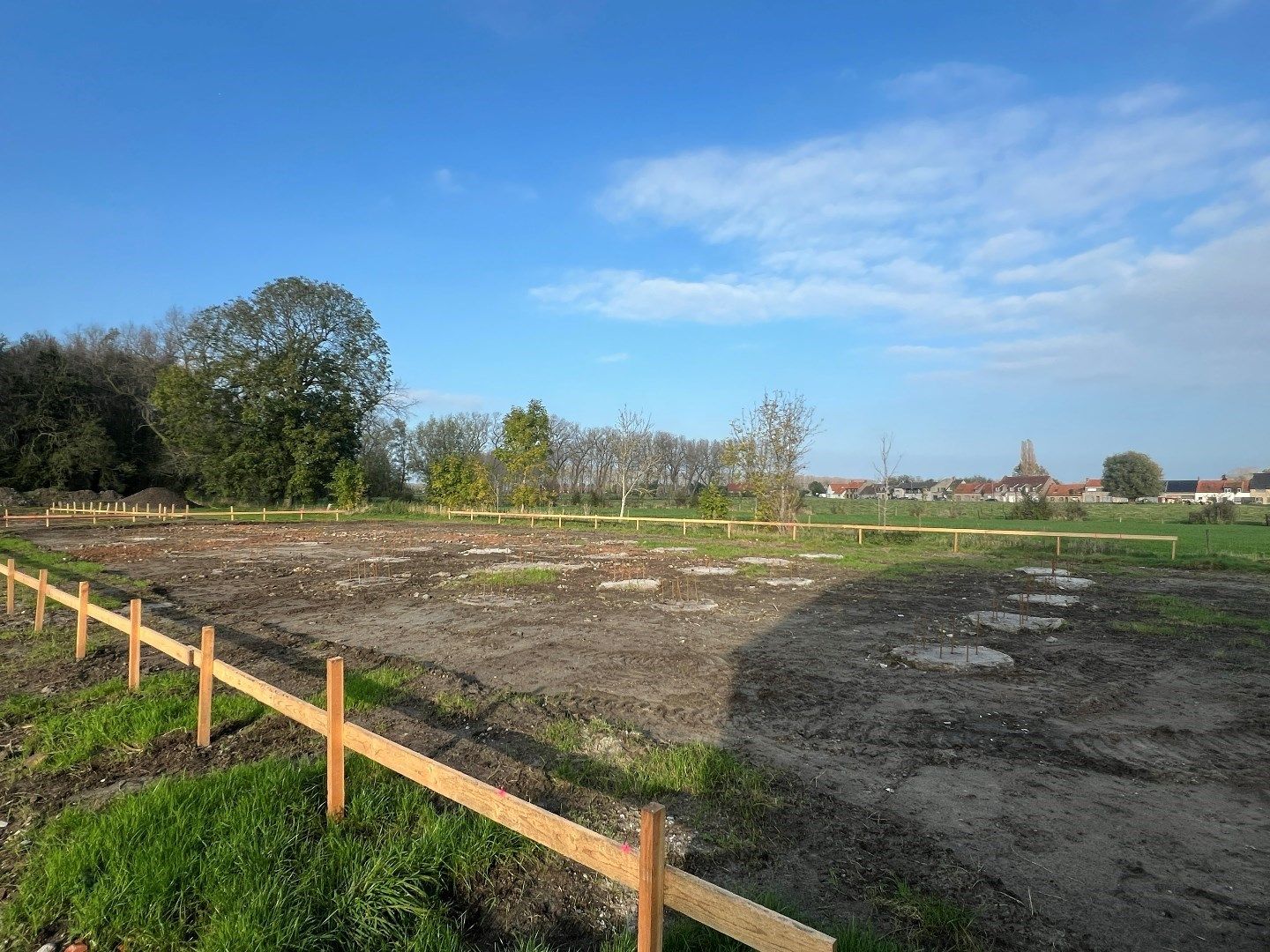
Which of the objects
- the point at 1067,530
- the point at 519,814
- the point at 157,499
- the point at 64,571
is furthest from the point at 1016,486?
the point at 519,814

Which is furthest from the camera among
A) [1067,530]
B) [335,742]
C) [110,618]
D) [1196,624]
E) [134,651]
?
[1067,530]

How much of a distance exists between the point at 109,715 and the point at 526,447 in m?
39.0

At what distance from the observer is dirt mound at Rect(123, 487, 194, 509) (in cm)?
4625

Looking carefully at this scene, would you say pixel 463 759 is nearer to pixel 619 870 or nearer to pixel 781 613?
pixel 619 870

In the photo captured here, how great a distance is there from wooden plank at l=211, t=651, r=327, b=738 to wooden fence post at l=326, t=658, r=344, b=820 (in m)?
0.17

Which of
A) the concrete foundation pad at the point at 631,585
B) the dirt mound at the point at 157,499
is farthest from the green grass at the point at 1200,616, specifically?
the dirt mound at the point at 157,499

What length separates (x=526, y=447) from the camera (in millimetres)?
45062

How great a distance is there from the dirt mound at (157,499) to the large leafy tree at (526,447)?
76.0ft

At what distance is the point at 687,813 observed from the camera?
15.9 feet

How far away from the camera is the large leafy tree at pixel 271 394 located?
44906 millimetres

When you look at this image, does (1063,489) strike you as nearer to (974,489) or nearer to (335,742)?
(974,489)

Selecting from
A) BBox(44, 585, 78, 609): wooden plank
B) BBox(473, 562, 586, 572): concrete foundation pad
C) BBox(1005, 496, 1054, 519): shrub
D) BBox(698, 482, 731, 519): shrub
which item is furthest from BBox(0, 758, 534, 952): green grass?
BBox(1005, 496, 1054, 519): shrub

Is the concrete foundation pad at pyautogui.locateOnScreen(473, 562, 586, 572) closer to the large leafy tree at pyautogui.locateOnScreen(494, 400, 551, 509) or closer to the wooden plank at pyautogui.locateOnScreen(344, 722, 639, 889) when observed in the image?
the wooden plank at pyautogui.locateOnScreen(344, 722, 639, 889)

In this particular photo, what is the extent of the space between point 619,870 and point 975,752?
4662mm
